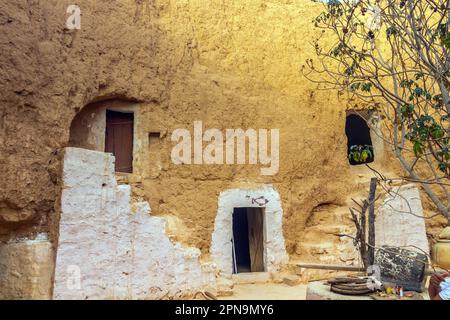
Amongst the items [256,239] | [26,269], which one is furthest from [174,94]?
[26,269]

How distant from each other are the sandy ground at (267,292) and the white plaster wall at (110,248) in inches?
26.1

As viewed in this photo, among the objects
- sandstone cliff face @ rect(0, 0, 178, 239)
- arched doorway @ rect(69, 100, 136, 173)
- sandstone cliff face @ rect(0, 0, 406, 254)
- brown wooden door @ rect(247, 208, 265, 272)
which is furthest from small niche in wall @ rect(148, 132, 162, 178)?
brown wooden door @ rect(247, 208, 265, 272)

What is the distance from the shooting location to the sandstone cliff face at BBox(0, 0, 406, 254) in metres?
7.45

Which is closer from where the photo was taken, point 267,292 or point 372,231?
point 372,231

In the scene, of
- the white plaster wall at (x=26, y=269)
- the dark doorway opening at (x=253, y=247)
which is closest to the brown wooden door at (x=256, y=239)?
the dark doorway opening at (x=253, y=247)

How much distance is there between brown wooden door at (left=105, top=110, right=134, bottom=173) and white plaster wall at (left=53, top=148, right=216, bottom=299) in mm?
1083

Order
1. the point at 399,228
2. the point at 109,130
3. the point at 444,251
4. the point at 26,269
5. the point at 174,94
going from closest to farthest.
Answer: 1. the point at 26,269
2. the point at 444,251
3. the point at 109,130
4. the point at 174,94
5. the point at 399,228

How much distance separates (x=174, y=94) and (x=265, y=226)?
12.1ft

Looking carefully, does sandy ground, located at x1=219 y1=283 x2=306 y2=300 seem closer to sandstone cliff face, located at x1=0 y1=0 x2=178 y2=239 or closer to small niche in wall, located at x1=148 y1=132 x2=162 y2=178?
small niche in wall, located at x1=148 y1=132 x2=162 y2=178

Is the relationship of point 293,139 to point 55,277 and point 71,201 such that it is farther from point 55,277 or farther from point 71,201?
point 55,277

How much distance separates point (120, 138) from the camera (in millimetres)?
9133

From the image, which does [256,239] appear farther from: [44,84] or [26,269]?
[44,84]

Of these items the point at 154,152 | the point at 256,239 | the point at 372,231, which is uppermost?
the point at 154,152

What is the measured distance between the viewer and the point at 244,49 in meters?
10.5
